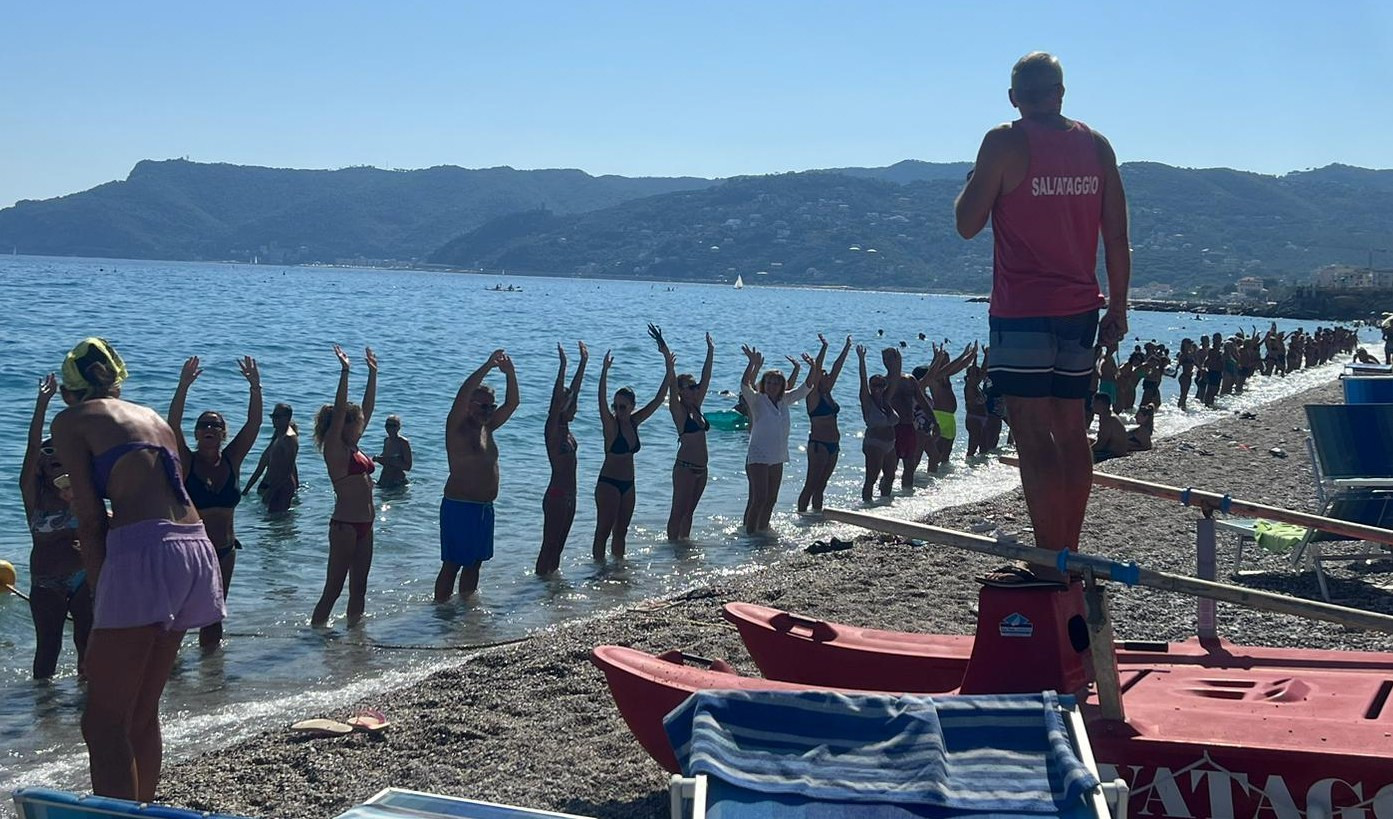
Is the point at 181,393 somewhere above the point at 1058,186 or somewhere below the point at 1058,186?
below

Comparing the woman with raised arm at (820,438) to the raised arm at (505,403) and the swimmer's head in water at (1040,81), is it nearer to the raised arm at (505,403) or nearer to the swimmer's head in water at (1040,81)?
the raised arm at (505,403)

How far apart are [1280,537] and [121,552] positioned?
771 centimetres

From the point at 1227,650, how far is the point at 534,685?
3.41 metres

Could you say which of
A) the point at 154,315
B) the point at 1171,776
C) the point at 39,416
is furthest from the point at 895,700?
the point at 154,315

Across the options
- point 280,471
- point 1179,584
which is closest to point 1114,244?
point 1179,584

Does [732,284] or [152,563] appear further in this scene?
[732,284]

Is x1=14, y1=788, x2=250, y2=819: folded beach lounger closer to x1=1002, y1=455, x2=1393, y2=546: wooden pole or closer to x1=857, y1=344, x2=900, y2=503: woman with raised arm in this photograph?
x1=1002, y1=455, x2=1393, y2=546: wooden pole

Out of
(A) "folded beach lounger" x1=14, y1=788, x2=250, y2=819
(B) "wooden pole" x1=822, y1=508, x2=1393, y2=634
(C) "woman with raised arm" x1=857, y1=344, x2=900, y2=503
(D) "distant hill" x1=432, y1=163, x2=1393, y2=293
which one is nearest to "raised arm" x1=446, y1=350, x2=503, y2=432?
(B) "wooden pole" x1=822, y1=508, x2=1393, y2=634

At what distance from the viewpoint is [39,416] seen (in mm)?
7418

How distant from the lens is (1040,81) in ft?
16.3

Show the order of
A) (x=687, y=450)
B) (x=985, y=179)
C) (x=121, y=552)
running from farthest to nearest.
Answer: (x=687, y=450) < (x=985, y=179) < (x=121, y=552)

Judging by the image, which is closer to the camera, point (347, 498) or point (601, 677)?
point (601, 677)

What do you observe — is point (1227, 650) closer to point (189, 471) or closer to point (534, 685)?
point (534, 685)

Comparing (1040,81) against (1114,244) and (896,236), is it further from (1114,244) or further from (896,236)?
(896,236)
